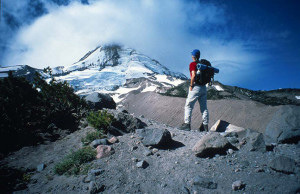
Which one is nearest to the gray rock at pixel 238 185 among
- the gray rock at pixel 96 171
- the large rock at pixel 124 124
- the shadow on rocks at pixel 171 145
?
the shadow on rocks at pixel 171 145

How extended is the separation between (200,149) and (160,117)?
428 inches

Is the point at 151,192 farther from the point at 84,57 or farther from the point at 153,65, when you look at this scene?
the point at 84,57

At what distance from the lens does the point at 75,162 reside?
3268 millimetres

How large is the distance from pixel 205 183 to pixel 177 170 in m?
0.56

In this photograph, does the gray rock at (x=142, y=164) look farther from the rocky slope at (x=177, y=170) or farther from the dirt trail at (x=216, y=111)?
the dirt trail at (x=216, y=111)

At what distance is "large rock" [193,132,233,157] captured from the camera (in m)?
3.00

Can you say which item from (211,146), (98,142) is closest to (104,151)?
(98,142)

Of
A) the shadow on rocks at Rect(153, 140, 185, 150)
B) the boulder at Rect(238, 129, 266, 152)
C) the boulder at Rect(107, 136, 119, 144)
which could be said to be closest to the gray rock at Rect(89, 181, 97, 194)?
the boulder at Rect(107, 136, 119, 144)

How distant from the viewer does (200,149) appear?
119 inches

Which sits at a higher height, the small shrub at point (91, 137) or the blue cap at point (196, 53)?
the blue cap at point (196, 53)

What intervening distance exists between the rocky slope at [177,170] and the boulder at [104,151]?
99 mm

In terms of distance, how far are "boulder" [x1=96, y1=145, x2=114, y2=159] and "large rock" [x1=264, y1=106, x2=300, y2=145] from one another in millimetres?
3389

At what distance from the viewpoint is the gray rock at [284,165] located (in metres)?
2.24

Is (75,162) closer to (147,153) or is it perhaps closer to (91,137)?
(91,137)
